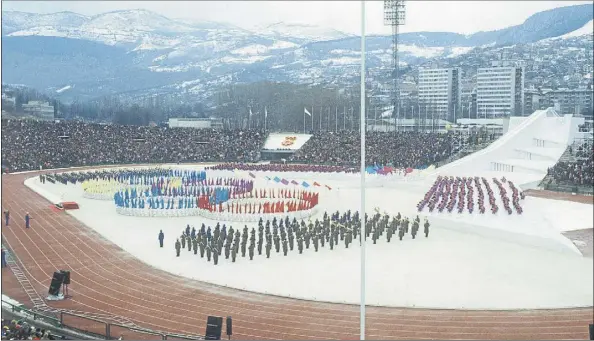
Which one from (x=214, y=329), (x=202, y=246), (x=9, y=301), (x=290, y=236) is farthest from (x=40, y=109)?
(x=214, y=329)

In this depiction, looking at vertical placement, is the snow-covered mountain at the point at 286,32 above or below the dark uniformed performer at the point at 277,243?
above

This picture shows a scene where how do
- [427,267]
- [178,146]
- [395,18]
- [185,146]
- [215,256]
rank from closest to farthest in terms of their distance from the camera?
[427,267], [215,256], [395,18], [178,146], [185,146]

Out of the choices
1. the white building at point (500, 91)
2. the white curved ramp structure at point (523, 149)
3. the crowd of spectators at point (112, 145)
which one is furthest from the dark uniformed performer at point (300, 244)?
the white building at point (500, 91)

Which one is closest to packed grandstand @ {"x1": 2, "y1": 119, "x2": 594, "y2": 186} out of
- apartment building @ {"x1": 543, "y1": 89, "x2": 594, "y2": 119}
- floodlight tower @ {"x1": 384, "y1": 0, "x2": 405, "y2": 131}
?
floodlight tower @ {"x1": 384, "y1": 0, "x2": 405, "y2": 131}

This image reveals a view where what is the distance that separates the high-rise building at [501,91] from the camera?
174ft

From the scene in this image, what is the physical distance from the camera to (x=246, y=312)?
10617mm

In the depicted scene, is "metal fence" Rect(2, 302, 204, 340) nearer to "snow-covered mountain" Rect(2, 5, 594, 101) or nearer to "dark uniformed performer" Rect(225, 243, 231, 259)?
"dark uniformed performer" Rect(225, 243, 231, 259)

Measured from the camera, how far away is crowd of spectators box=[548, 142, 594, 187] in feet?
72.1

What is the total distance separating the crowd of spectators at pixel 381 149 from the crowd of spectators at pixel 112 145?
5.15 m

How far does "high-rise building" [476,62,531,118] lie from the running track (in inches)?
1709

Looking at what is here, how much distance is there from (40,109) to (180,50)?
27.3 meters

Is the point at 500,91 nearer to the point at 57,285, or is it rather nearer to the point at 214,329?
the point at 57,285

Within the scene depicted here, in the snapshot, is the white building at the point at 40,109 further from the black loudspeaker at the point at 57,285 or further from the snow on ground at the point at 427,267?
the black loudspeaker at the point at 57,285

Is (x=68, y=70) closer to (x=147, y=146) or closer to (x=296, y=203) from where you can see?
(x=147, y=146)
